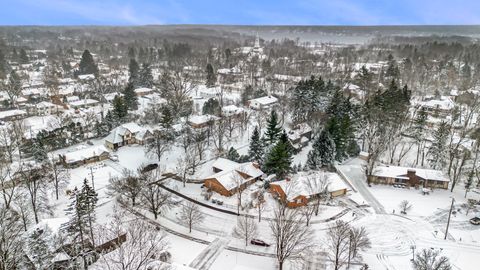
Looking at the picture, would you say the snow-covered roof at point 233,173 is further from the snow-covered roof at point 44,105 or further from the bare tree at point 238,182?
the snow-covered roof at point 44,105

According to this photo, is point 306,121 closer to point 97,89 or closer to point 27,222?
point 27,222

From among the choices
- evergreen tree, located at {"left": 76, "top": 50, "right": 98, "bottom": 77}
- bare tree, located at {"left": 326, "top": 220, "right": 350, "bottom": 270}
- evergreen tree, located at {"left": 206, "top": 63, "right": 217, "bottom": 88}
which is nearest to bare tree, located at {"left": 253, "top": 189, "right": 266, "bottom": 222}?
bare tree, located at {"left": 326, "top": 220, "right": 350, "bottom": 270}

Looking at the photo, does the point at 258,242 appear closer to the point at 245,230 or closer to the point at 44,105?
the point at 245,230

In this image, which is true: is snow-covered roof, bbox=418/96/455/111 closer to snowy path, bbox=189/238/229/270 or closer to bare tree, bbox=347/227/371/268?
bare tree, bbox=347/227/371/268

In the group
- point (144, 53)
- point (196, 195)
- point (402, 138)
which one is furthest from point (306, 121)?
point (144, 53)

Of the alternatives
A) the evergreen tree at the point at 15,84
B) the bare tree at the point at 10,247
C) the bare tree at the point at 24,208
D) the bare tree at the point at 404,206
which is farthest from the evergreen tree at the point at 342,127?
the evergreen tree at the point at 15,84

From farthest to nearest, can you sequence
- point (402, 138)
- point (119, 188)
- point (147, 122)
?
point (147, 122) < point (402, 138) < point (119, 188)
